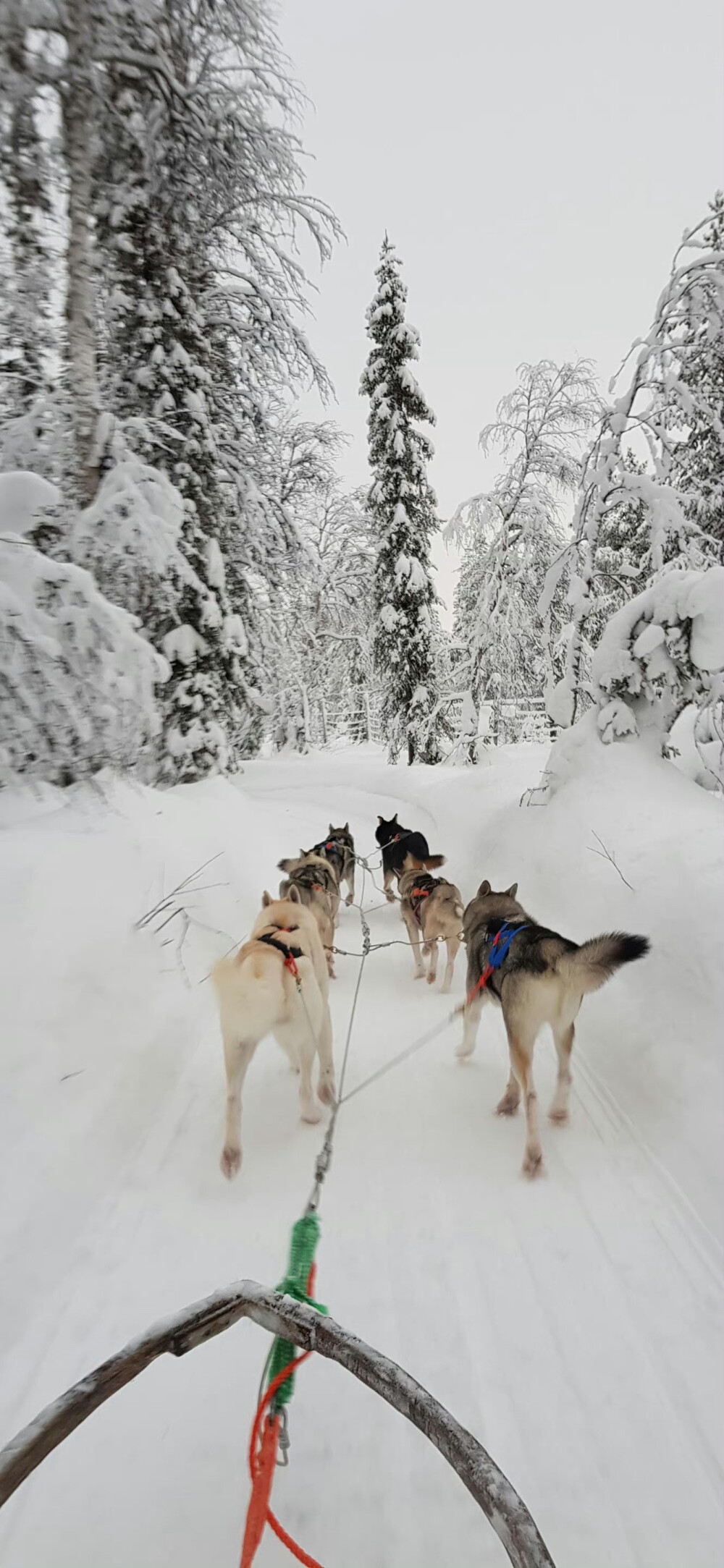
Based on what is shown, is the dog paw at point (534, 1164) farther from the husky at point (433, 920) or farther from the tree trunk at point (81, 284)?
the tree trunk at point (81, 284)

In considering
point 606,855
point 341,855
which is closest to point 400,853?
point 341,855

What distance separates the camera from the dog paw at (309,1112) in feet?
10.2

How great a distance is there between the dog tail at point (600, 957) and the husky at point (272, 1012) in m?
1.26

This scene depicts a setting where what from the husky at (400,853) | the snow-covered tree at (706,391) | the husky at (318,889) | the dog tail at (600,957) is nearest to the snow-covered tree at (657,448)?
the snow-covered tree at (706,391)

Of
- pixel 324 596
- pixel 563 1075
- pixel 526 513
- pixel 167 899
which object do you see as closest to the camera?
pixel 563 1075

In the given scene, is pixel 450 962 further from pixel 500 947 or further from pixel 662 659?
pixel 662 659

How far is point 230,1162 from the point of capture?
2740 mm

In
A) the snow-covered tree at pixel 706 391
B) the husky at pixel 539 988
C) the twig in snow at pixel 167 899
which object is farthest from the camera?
the snow-covered tree at pixel 706 391

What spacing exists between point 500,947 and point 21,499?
3847mm

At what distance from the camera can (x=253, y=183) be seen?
6.62m

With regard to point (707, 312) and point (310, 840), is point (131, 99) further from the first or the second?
point (310, 840)

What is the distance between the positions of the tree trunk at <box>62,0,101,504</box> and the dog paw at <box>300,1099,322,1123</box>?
201 inches

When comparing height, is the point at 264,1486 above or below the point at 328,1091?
above

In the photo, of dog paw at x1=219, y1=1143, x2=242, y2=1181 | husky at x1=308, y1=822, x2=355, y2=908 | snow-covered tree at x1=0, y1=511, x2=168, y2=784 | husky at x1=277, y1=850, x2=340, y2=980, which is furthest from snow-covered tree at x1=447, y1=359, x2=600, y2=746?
dog paw at x1=219, y1=1143, x2=242, y2=1181
